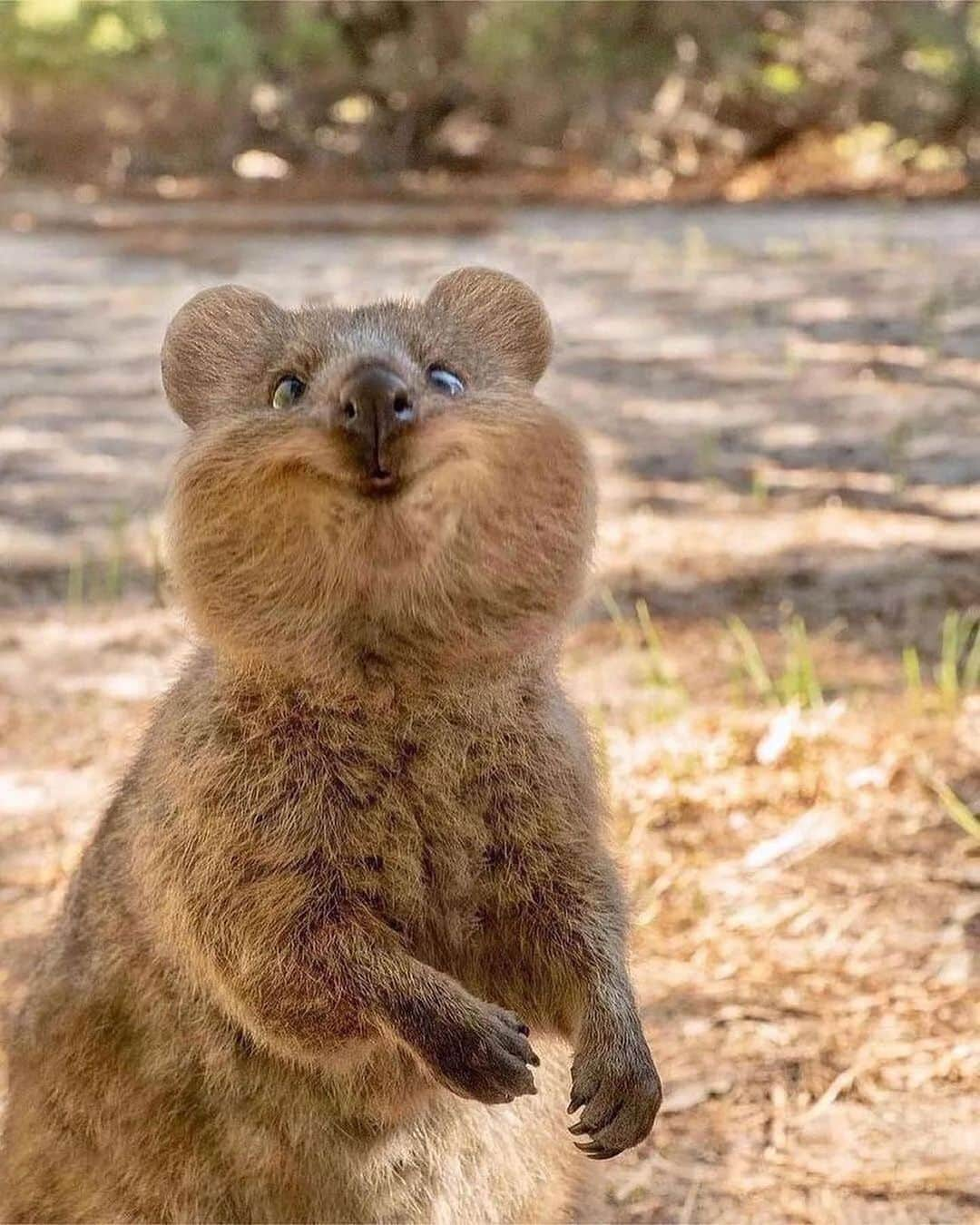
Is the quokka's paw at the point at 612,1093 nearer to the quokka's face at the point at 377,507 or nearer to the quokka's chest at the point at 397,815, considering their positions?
the quokka's chest at the point at 397,815

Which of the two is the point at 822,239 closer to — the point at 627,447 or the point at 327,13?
the point at 627,447

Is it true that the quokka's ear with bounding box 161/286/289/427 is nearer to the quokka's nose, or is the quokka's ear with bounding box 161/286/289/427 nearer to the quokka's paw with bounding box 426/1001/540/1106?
the quokka's nose

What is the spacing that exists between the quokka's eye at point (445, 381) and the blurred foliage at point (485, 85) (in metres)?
10.4

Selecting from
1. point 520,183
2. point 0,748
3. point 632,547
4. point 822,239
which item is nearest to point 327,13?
point 520,183

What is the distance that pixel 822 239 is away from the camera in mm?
9508

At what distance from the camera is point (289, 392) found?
6.63 ft

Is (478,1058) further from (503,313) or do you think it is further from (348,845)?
(503,313)

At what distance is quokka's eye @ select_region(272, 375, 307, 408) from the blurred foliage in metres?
10.4

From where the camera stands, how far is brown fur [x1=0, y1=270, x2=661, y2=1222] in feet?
6.23

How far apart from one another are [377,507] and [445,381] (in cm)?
33

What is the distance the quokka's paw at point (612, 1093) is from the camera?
2.14 m

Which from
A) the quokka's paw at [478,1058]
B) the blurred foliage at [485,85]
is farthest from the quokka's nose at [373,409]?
the blurred foliage at [485,85]

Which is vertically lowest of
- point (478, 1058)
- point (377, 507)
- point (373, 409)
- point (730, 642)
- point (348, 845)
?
point (730, 642)

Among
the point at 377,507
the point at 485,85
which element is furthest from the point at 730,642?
the point at 485,85
